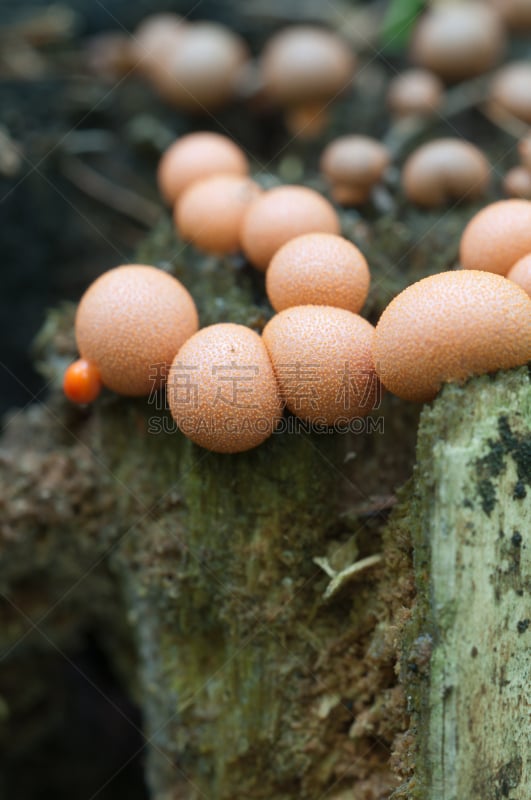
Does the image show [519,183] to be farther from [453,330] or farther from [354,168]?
[453,330]

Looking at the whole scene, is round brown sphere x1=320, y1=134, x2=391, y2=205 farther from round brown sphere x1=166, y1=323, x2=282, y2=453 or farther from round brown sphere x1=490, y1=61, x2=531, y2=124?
round brown sphere x1=166, y1=323, x2=282, y2=453

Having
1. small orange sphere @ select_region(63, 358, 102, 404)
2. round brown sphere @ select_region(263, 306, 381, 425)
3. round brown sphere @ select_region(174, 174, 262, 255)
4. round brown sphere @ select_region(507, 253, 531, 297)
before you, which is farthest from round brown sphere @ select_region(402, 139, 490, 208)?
small orange sphere @ select_region(63, 358, 102, 404)

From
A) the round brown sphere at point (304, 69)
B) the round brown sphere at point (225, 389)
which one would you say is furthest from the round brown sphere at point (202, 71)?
the round brown sphere at point (225, 389)

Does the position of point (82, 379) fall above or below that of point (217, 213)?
below

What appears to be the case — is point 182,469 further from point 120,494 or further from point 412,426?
point 412,426

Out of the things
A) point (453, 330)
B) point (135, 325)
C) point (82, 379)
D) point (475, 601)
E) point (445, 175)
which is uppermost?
point (453, 330)

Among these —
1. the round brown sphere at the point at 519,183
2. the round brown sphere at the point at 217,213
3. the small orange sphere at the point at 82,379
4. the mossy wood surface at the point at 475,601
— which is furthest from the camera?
the round brown sphere at the point at 519,183

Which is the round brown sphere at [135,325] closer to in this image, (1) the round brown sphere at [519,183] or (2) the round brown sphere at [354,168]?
(2) the round brown sphere at [354,168]

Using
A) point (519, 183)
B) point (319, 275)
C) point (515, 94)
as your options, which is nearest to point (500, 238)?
point (319, 275)
